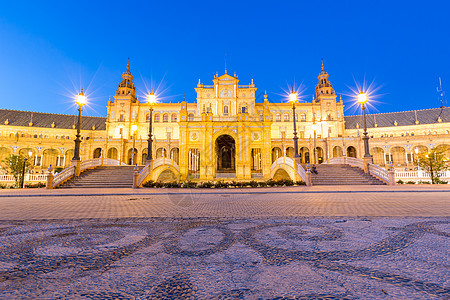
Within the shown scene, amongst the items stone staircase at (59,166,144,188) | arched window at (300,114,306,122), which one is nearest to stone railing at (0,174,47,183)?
stone staircase at (59,166,144,188)

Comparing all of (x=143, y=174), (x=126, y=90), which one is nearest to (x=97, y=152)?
(x=126, y=90)

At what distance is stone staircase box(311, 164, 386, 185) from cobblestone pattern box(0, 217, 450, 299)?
16069 mm

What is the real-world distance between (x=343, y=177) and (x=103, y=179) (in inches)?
870

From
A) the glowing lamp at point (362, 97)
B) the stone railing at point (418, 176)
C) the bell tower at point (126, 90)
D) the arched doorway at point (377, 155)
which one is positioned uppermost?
the bell tower at point (126, 90)

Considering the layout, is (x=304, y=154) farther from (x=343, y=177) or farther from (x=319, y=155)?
(x=343, y=177)

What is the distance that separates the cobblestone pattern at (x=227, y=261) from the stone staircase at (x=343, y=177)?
16069 mm

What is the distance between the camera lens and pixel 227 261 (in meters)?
2.73

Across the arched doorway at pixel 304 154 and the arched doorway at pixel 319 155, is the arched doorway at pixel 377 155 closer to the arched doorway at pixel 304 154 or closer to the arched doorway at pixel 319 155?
the arched doorway at pixel 319 155

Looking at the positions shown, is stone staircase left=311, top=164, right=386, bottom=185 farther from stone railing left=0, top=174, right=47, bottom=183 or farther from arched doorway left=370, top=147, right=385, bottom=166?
arched doorway left=370, top=147, right=385, bottom=166

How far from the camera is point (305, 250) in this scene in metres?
3.11

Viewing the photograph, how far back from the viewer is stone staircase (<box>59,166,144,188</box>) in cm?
1877

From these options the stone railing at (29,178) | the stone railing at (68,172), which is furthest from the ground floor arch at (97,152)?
the stone railing at (68,172)

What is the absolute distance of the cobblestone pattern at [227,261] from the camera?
77.7 inches

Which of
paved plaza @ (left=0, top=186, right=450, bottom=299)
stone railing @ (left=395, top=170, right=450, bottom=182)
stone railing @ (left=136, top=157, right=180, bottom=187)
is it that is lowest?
paved plaza @ (left=0, top=186, right=450, bottom=299)
